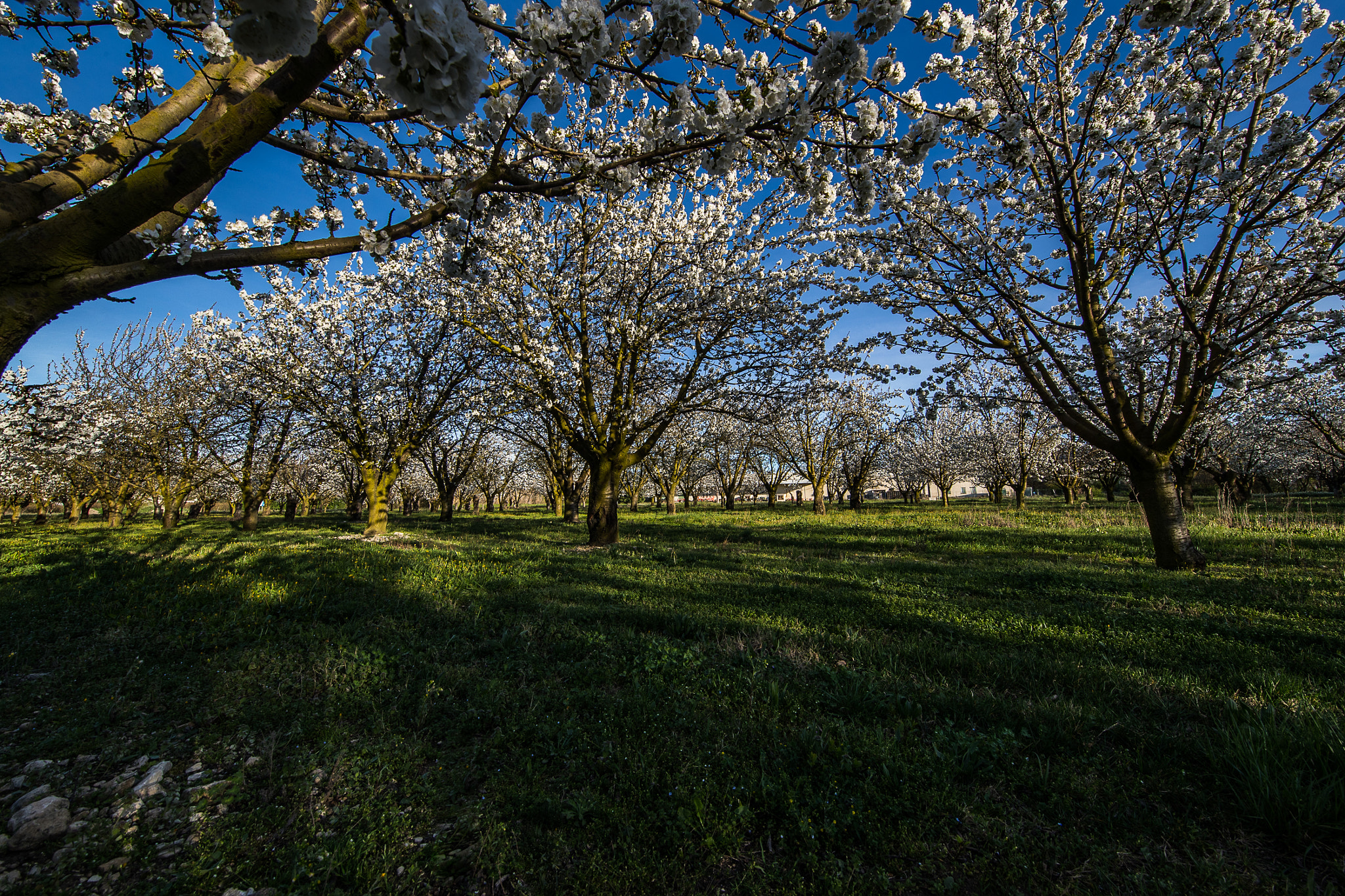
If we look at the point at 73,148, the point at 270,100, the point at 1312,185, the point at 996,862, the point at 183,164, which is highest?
the point at 1312,185

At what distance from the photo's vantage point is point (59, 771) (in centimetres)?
274

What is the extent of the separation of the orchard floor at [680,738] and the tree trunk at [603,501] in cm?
596

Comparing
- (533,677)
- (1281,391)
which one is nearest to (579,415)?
(533,677)

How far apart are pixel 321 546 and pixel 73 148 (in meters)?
9.86

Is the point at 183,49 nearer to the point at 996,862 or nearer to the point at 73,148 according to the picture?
the point at 73,148

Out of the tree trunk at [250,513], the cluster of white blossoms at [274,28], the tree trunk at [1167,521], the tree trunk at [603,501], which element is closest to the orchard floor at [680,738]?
the tree trunk at [1167,521]

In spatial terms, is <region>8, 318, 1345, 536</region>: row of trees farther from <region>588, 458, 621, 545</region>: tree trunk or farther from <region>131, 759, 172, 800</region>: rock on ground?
<region>131, 759, 172, 800</region>: rock on ground

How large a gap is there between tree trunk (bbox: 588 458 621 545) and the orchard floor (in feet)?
19.5

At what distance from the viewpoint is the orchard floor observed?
2105 mm

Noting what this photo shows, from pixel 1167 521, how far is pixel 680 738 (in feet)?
33.0

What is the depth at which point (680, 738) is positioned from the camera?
9.93ft

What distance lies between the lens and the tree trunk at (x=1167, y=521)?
8.06 meters

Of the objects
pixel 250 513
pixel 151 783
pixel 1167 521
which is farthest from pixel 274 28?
pixel 250 513

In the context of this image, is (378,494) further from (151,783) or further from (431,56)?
(431,56)
